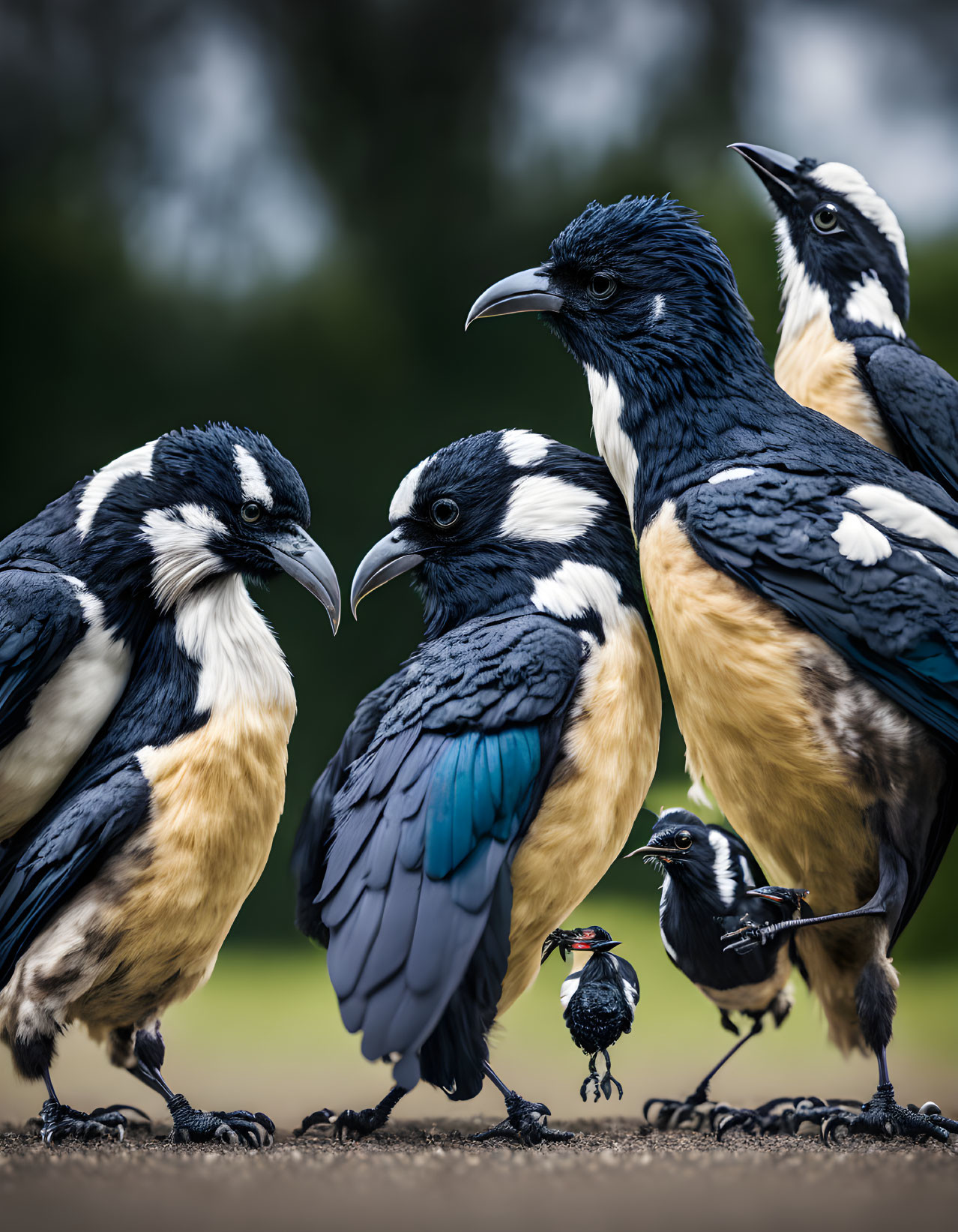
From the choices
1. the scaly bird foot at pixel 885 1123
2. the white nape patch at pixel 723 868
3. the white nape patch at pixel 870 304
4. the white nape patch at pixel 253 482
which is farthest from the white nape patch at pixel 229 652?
the white nape patch at pixel 870 304

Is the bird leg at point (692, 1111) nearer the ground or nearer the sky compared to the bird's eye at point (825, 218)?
nearer the ground

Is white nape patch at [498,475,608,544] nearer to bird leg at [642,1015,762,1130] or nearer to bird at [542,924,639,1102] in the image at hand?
bird at [542,924,639,1102]

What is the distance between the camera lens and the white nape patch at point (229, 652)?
140cm

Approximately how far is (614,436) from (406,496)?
280 mm

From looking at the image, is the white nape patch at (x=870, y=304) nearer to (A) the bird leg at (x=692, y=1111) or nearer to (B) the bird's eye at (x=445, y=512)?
A: (B) the bird's eye at (x=445, y=512)

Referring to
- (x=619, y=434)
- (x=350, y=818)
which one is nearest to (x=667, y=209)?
(x=619, y=434)

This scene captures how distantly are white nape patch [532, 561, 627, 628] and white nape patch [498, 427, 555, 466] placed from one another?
16cm

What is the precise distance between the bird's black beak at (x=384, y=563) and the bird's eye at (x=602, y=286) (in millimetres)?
402

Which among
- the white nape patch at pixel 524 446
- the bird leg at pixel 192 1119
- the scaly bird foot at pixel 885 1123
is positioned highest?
the white nape patch at pixel 524 446

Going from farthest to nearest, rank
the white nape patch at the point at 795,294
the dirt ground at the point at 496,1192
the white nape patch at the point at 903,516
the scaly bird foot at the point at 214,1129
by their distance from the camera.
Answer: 1. the white nape patch at the point at 795,294
2. the scaly bird foot at the point at 214,1129
3. the white nape patch at the point at 903,516
4. the dirt ground at the point at 496,1192

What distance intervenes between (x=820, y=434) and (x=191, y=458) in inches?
31.9

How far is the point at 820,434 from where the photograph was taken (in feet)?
4.50

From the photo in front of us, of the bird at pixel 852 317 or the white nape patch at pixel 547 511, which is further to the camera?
the bird at pixel 852 317

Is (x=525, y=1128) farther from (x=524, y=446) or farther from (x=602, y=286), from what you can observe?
(x=602, y=286)
